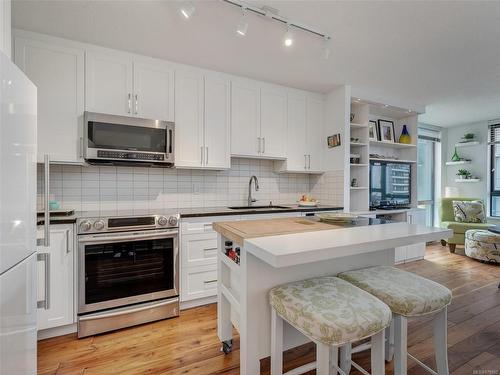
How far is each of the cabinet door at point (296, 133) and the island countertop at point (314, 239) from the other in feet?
6.19

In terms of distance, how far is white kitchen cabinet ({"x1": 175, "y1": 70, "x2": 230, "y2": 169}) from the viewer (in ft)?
8.80

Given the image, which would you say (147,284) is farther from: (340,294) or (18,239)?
(340,294)

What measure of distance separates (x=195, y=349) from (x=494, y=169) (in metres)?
6.24

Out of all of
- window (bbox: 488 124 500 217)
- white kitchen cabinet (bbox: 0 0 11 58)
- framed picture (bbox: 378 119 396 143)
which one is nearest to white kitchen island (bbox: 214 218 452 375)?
white kitchen cabinet (bbox: 0 0 11 58)

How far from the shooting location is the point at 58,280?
1.93 m

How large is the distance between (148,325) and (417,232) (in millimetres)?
2146

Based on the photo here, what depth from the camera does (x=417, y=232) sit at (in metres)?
1.30

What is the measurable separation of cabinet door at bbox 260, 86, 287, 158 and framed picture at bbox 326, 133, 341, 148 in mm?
671

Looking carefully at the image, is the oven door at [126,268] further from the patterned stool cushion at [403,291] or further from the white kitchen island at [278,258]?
the patterned stool cushion at [403,291]

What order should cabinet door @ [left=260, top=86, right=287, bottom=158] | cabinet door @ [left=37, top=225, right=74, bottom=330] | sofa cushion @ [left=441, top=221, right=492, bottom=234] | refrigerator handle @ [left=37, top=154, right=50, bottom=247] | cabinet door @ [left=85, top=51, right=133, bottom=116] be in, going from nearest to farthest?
1. refrigerator handle @ [left=37, top=154, right=50, bottom=247]
2. cabinet door @ [left=37, top=225, right=74, bottom=330]
3. cabinet door @ [left=85, top=51, right=133, bottom=116]
4. cabinet door @ [left=260, top=86, right=287, bottom=158]
5. sofa cushion @ [left=441, top=221, right=492, bottom=234]

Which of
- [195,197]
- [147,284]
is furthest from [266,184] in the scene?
[147,284]

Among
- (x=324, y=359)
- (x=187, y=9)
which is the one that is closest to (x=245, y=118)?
(x=187, y=9)

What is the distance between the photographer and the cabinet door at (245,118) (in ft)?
9.78

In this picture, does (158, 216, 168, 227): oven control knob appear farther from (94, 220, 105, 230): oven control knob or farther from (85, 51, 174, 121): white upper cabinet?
(85, 51, 174, 121): white upper cabinet
